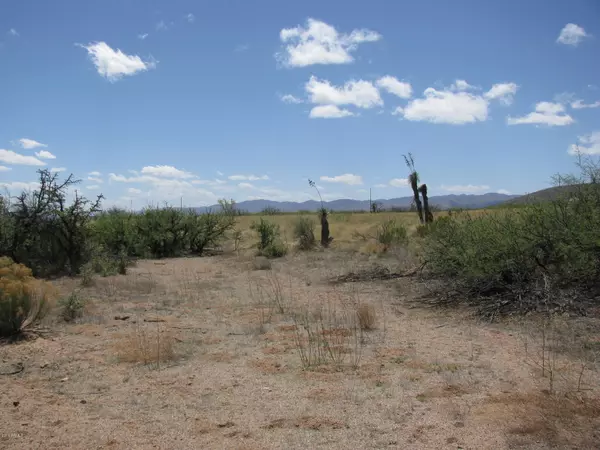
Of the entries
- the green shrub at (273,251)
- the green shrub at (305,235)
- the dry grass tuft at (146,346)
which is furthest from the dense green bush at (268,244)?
the dry grass tuft at (146,346)

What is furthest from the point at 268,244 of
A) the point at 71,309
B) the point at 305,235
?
the point at 71,309

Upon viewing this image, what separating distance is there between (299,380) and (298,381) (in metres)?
0.04

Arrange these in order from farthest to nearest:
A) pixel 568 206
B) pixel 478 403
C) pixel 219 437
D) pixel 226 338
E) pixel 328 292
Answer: pixel 328 292
pixel 568 206
pixel 226 338
pixel 478 403
pixel 219 437

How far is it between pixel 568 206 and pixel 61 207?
15.3 metres

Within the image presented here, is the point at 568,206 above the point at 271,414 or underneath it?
above

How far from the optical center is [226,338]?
8.75 m

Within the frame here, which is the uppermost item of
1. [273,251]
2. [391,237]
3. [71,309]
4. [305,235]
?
[305,235]

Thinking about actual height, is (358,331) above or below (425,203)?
below

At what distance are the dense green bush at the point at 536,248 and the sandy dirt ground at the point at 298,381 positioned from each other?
137cm

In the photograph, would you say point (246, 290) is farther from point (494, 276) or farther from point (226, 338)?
point (494, 276)

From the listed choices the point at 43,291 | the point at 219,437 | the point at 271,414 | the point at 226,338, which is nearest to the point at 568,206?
the point at 226,338

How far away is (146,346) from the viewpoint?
7.93 metres

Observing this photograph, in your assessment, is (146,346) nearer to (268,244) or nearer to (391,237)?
(391,237)

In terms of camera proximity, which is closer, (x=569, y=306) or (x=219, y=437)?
(x=219, y=437)
